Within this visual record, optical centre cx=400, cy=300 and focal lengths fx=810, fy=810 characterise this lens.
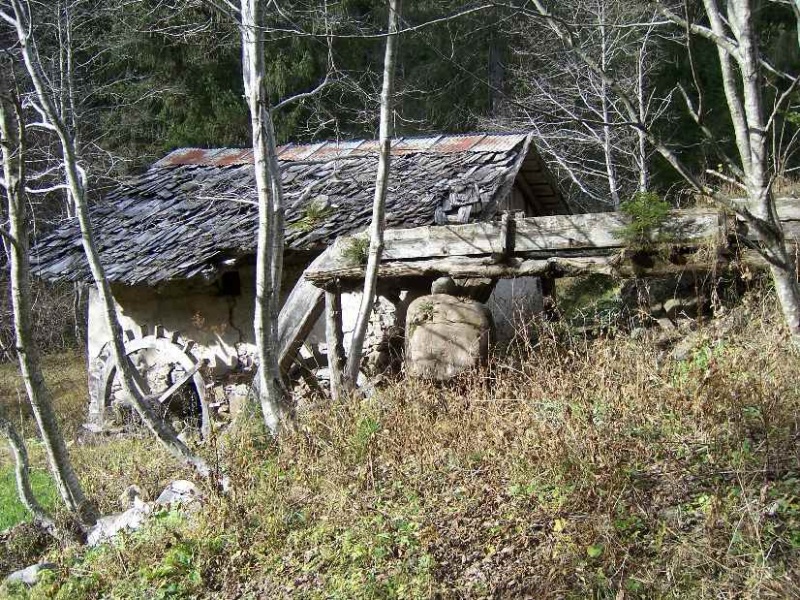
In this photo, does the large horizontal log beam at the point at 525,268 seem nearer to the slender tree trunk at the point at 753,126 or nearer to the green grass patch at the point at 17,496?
the slender tree trunk at the point at 753,126

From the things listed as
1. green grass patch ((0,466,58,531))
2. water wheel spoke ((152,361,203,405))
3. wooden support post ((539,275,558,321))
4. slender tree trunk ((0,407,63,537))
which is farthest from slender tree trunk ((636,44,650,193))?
slender tree trunk ((0,407,63,537))

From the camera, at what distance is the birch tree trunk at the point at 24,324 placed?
5.83 meters

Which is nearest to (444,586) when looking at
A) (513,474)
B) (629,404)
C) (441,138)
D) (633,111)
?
(513,474)

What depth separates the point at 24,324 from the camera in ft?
19.7

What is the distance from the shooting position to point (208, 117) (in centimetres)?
1698

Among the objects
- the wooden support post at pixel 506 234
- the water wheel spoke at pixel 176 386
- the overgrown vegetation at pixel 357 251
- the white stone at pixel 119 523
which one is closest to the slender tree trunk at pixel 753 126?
the wooden support post at pixel 506 234

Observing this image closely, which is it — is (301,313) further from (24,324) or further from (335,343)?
(24,324)

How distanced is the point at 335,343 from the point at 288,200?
3.84 m

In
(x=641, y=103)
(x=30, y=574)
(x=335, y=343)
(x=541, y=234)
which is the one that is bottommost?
(x=30, y=574)

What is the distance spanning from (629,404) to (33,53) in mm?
6087

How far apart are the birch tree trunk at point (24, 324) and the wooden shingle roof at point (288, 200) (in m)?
2.62

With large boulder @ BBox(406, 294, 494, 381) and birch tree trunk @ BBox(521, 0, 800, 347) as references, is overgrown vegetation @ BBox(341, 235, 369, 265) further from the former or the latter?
birch tree trunk @ BBox(521, 0, 800, 347)

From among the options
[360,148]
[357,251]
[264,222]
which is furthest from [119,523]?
[360,148]

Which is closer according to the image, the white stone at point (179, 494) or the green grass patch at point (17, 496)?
the white stone at point (179, 494)
